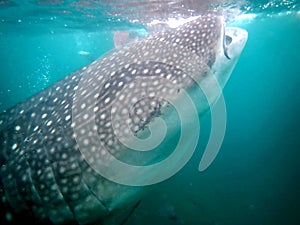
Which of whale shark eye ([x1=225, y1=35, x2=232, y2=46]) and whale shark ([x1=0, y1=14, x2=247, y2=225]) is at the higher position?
whale shark eye ([x1=225, y1=35, x2=232, y2=46])

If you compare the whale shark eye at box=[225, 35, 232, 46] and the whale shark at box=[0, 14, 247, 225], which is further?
the whale shark eye at box=[225, 35, 232, 46]

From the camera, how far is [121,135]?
2.11 m

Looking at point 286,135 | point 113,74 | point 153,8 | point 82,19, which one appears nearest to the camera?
point 113,74

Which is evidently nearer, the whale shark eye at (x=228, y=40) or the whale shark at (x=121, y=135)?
the whale shark at (x=121, y=135)

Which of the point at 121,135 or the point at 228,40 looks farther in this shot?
the point at 228,40

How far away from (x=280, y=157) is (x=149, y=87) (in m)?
18.7

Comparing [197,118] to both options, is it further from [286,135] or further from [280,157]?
[286,135]

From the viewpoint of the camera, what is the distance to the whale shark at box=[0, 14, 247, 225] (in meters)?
2.12

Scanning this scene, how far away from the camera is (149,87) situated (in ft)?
7.32

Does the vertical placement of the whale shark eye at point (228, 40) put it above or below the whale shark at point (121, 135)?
above

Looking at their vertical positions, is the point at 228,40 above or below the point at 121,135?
above

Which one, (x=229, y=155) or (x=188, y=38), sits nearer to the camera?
Result: (x=188, y=38)

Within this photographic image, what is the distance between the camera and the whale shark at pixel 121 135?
212 cm

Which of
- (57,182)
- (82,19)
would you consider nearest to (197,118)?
(57,182)
